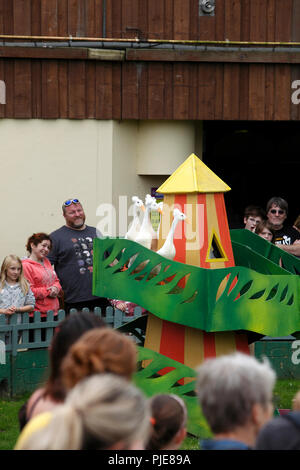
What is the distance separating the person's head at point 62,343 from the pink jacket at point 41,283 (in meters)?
4.34

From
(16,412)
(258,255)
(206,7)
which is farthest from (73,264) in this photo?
(206,7)

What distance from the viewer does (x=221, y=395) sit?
9.32 ft

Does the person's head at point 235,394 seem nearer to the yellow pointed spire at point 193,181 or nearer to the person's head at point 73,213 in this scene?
the yellow pointed spire at point 193,181

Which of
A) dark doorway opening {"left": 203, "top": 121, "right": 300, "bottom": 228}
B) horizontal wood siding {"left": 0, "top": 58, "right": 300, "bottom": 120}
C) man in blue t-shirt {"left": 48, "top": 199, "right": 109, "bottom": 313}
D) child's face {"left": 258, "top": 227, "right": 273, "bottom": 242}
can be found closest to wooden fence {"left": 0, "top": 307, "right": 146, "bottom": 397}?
man in blue t-shirt {"left": 48, "top": 199, "right": 109, "bottom": 313}

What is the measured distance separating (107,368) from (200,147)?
931 cm

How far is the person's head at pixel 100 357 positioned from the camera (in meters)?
2.96

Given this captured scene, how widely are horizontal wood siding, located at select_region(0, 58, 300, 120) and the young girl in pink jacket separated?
2950mm

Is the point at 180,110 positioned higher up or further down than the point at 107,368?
higher up

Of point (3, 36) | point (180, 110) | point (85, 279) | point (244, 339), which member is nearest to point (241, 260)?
point (244, 339)

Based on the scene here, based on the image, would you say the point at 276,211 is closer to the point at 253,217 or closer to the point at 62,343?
the point at 253,217

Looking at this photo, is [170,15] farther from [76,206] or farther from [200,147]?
[76,206]

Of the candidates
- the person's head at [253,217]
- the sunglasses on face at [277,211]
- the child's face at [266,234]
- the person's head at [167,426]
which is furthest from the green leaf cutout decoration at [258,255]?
the person's head at [167,426]

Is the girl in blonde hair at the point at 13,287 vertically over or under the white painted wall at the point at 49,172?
under
